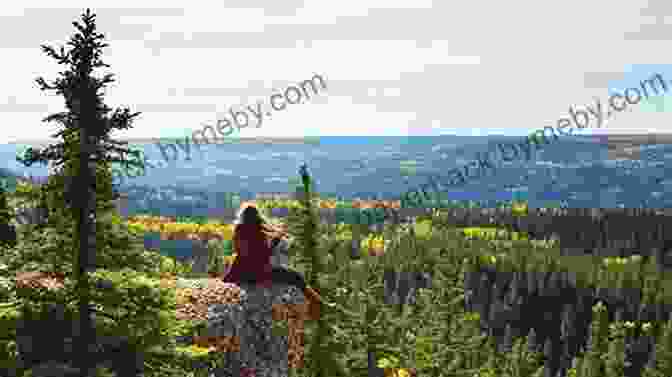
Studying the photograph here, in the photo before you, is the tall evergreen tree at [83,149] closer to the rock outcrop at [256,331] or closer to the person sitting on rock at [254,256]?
the rock outcrop at [256,331]

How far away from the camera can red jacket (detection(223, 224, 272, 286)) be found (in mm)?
17953

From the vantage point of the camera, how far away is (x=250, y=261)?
18047 millimetres

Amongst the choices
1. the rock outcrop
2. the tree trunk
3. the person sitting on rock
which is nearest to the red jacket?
the person sitting on rock

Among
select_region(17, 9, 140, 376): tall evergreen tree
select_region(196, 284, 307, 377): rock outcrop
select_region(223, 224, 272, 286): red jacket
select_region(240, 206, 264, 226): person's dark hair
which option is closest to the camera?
select_region(17, 9, 140, 376): tall evergreen tree

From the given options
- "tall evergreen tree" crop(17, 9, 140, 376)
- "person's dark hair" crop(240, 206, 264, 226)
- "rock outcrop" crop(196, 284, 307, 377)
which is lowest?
"rock outcrop" crop(196, 284, 307, 377)

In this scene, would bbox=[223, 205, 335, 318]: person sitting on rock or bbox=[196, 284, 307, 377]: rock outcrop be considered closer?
bbox=[196, 284, 307, 377]: rock outcrop

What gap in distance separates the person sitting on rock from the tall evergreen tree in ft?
20.8

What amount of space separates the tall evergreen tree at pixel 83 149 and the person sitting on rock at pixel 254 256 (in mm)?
6354

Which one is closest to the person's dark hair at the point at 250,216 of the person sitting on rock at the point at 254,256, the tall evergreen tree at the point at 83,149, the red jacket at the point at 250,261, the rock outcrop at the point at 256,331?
the person sitting on rock at the point at 254,256

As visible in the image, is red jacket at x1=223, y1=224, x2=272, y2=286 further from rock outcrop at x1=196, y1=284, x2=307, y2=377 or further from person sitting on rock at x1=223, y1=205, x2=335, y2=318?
rock outcrop at x1=196, y1=284, x2=307, y2=377

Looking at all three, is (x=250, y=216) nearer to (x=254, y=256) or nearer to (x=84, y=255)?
(x=254, y=256)

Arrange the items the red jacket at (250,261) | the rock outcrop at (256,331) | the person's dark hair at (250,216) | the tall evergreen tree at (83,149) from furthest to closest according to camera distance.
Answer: the person's dark hair at (250,216) → the red jacket at (250,261) → the rock outcrop at (256,331) → the tall evergreen tree at (83,149)

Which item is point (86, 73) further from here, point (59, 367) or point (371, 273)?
point (371, 273)

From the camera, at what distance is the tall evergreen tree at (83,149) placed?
444 inches
